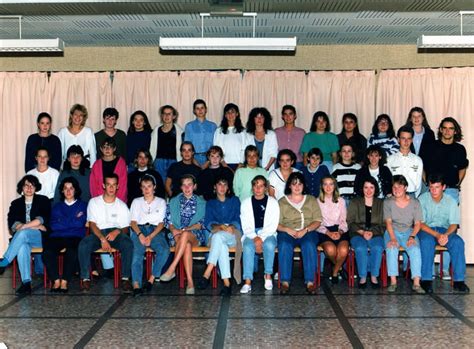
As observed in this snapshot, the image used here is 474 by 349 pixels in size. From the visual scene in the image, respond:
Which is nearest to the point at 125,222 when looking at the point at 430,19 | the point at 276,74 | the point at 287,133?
the point at 287,133

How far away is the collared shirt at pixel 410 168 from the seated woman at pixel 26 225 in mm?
3785

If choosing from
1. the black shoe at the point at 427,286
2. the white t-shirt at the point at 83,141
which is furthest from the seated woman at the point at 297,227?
the white t-shirt at the point at 83,141

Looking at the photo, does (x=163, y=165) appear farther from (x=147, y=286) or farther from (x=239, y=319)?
(x=239, y=319)

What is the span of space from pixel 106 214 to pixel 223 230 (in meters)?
1.24

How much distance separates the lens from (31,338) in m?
5.95

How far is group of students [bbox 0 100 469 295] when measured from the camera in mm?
8203

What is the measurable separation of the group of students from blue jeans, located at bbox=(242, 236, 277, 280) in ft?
0.03

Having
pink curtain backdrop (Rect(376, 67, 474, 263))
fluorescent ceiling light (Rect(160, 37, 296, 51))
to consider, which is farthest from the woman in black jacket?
pink curtain backdrop (Rect(376, 67, 474, 263))

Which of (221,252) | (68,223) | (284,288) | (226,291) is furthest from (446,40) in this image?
(68,223)

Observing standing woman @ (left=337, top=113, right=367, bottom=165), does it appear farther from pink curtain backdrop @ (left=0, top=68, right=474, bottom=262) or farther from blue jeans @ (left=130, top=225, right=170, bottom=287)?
blue jeans @ (left=130, top=225, right=170, bottom=287)

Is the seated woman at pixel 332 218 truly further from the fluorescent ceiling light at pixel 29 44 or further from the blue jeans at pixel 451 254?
the fluorescent ceiling light at pixel 29 44

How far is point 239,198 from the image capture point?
8883mm

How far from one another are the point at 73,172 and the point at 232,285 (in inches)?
87.1

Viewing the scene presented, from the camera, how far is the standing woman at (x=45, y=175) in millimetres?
8938
